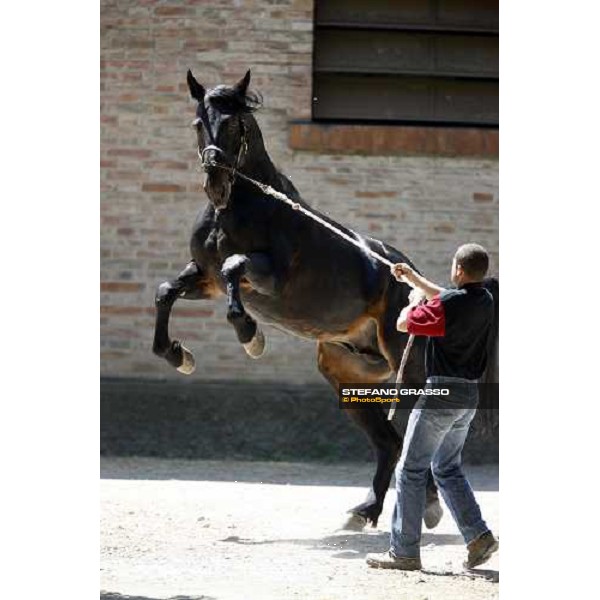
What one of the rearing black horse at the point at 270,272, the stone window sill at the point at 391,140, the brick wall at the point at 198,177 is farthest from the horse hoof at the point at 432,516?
the stone window sill at the point at 391,140

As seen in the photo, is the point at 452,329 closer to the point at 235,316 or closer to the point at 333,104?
the point at 235,316

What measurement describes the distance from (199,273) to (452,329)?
5.87ft

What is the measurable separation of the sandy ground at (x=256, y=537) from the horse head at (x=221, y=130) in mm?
1726

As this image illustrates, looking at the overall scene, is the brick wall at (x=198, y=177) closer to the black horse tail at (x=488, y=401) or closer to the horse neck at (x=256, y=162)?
the horse neck at (x=256, y=162)

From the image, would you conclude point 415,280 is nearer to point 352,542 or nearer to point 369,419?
point 352,542

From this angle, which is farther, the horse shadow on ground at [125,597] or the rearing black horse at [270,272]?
the rearing black horse at [270,272]

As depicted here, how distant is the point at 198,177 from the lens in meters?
10.5

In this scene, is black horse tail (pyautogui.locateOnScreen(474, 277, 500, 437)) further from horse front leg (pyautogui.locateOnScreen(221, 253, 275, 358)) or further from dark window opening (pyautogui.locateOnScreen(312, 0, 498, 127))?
dark window opening (pyautogui.locateOnScreen(312, 0, 498, 127))

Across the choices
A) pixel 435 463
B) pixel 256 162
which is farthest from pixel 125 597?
pixel 256 162

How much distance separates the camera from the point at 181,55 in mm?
10422

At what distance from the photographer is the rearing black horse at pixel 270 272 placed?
6.75 metres

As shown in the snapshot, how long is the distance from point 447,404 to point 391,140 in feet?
16.3

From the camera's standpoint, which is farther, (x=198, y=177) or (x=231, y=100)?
(x=198, y=177)

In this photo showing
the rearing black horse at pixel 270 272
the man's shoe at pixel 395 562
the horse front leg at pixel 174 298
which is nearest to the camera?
the man's shoe at pixel 395 562
